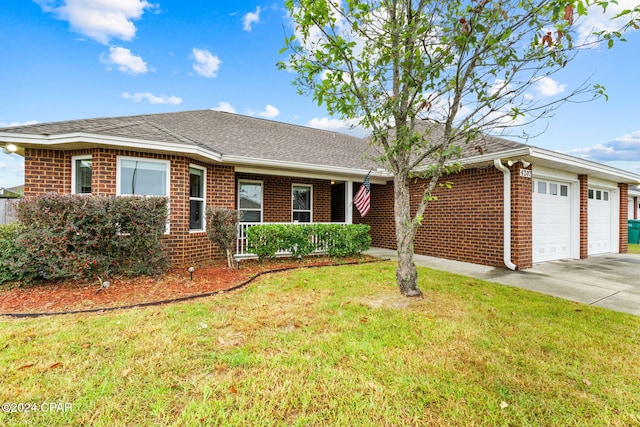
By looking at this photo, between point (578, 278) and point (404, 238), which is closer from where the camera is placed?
point (404, 238)

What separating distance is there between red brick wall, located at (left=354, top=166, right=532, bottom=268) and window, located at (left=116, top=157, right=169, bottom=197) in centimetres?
759

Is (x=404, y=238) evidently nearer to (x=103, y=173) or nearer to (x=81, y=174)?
(x=103, y=173)

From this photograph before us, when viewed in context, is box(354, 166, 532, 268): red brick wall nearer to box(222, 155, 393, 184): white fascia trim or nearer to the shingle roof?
box(222, 155, 393, 184): white fascia trim

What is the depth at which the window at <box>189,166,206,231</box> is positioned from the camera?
714cm

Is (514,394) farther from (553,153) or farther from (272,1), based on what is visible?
(272,1)

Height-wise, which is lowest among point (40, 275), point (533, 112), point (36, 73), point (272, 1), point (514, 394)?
point (514, 394)

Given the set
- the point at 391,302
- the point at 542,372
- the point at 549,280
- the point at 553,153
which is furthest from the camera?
the point at 553,153

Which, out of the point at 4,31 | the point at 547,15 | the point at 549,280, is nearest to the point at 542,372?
the point at 547,15

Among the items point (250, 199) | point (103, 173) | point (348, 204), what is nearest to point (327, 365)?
point (103, 173)

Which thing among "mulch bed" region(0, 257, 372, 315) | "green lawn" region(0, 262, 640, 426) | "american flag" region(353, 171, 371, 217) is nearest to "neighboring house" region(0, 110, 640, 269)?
"american flag" region(353, 171, 371, 217)

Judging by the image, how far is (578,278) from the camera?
19.8ft

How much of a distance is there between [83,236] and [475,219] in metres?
8.95

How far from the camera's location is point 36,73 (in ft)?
33.4

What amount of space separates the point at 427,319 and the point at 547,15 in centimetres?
407
